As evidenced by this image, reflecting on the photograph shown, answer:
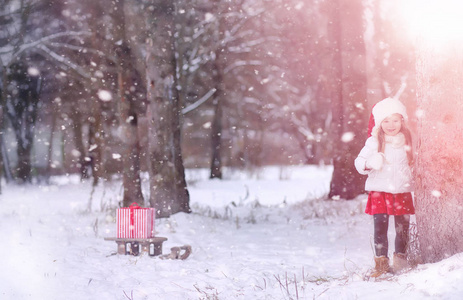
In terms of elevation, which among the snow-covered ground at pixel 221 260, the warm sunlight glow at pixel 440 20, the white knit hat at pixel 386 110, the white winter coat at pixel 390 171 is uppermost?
the warm sunlight glow at pixel 440 20

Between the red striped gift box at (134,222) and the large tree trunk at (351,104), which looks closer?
the red striped gift box at (134,222)

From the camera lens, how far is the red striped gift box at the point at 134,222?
6754mm

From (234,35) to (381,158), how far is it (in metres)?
14.7

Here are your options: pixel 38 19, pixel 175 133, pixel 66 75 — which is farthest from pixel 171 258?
pixel 38 19

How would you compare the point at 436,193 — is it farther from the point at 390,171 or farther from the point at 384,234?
the point at 384,234

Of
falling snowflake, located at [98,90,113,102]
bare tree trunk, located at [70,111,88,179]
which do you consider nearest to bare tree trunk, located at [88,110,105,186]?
falling snowflake, located at [98,90,113,102]

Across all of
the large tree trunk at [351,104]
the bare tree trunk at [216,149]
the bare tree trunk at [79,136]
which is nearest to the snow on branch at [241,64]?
the bare tree trunk at [216,149]

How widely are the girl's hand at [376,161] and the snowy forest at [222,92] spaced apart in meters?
0.33

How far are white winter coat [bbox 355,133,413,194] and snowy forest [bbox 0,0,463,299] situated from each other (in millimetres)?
234

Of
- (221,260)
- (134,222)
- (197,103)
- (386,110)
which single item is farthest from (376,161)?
(197,103)

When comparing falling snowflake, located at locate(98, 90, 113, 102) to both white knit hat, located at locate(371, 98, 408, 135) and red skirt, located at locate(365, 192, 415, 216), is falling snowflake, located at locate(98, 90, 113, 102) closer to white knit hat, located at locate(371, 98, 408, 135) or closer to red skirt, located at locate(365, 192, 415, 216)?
white knit hat, located at locate(371, 98, 408, 135)

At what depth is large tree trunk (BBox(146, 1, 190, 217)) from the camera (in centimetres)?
950

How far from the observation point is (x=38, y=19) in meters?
18.4

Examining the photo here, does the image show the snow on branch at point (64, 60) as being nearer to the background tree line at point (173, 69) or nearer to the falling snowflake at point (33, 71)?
the background tree line at point (173, 69)
